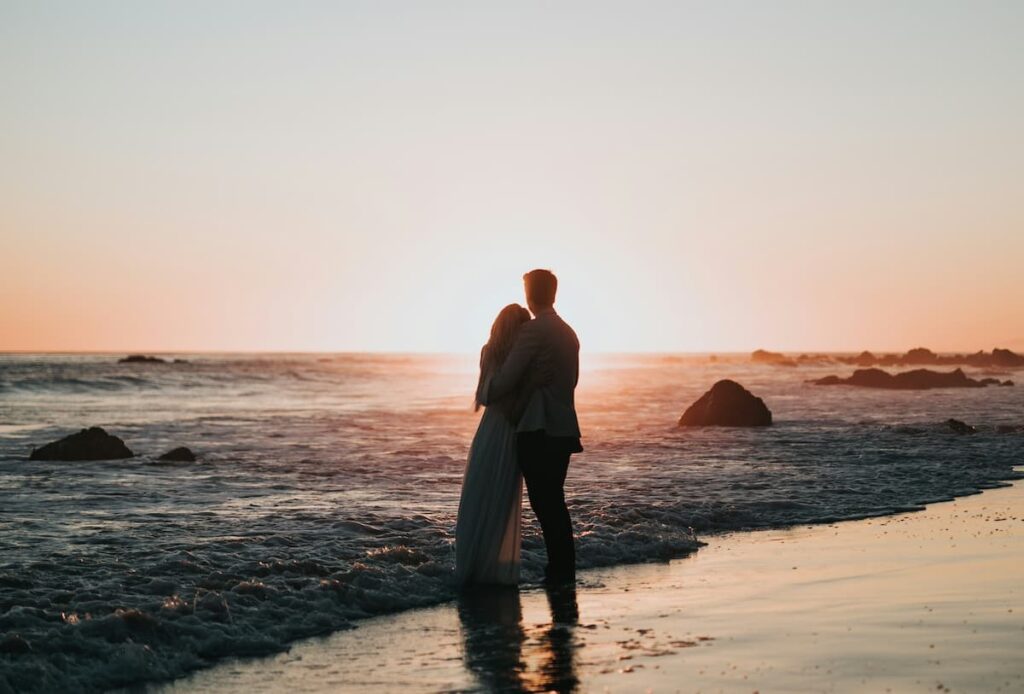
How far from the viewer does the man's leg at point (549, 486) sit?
7.86 metres

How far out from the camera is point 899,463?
57.1ft

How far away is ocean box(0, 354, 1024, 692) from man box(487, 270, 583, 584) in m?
0.98

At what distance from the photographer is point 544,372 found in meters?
7.88

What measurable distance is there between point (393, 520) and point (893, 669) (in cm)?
669

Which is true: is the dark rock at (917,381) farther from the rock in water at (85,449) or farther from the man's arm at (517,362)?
the man's arm at (517,362)

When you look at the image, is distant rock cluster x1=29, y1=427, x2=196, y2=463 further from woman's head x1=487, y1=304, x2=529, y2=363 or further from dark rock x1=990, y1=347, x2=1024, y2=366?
dark rock x1=990, y1=347, x2=1024, y2=366

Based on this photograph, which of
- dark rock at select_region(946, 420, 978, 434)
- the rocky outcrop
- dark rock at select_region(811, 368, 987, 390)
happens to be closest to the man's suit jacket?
dark rock at select_region(946, 420, 978, 434)

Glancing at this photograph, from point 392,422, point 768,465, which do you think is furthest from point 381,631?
point 392,422

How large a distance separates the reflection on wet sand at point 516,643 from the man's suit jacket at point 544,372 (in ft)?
4.45

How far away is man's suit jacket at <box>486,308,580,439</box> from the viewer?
781 cm

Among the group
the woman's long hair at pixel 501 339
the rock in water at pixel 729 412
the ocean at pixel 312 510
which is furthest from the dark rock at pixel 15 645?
the rock in water at pixel 729 412

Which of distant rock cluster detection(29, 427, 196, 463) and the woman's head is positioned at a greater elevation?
the woman's head

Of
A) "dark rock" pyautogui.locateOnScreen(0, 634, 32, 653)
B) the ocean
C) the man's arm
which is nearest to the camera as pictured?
"dark rock" pyautogui.locateOnScreen(0, 634, 32, 653)

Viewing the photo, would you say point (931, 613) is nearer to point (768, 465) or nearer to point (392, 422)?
point (768, 465)
